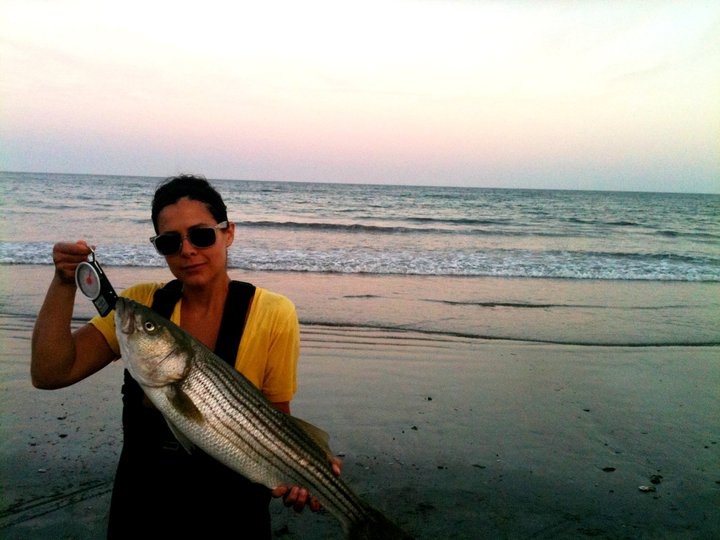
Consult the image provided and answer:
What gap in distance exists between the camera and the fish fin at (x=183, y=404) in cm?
228

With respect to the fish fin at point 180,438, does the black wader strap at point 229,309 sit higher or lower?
higher

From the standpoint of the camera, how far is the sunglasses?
8.96 feet

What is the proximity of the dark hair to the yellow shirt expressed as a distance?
19.0 inches

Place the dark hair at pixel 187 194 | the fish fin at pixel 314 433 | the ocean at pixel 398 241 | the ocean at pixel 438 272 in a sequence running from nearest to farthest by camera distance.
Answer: the fish fin at pixel 314 433 → the dark hair at pixel 187 194 → the ocean at pixel 438 272 → the ocean at pixel 398 241

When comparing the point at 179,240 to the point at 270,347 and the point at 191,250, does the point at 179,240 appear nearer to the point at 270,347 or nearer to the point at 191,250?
the point at 191,250

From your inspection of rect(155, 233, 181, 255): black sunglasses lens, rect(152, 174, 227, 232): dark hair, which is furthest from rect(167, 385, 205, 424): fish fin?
rect(152, 174, 227, 232): dark hair

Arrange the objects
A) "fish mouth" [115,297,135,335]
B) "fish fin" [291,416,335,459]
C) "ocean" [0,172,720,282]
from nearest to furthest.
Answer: "fish mouth" [115,297,135,335], "fish fin" [291,416,335,459], "ocean" [0,172,720,282]

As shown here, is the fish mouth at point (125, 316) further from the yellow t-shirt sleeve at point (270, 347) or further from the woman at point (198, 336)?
the yellow t-shirt sleeve at point (270, 347)

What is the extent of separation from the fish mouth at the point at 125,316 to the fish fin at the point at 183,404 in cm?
32

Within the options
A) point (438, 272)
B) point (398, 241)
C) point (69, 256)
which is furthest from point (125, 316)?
point (398, 241)

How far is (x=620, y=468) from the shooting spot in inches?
200

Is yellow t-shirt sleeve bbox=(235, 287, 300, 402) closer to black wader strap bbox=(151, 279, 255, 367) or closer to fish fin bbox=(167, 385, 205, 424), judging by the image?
black wader strap bbox=(151, 279, 255, 367)

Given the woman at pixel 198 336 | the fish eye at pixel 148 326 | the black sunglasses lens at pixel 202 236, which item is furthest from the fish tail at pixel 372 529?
the black sunglasses lens at pixel 202 236

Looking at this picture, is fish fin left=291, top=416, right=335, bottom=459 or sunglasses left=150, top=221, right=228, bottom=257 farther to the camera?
sunglasses left=150, top=221, right=228, bottom=257
